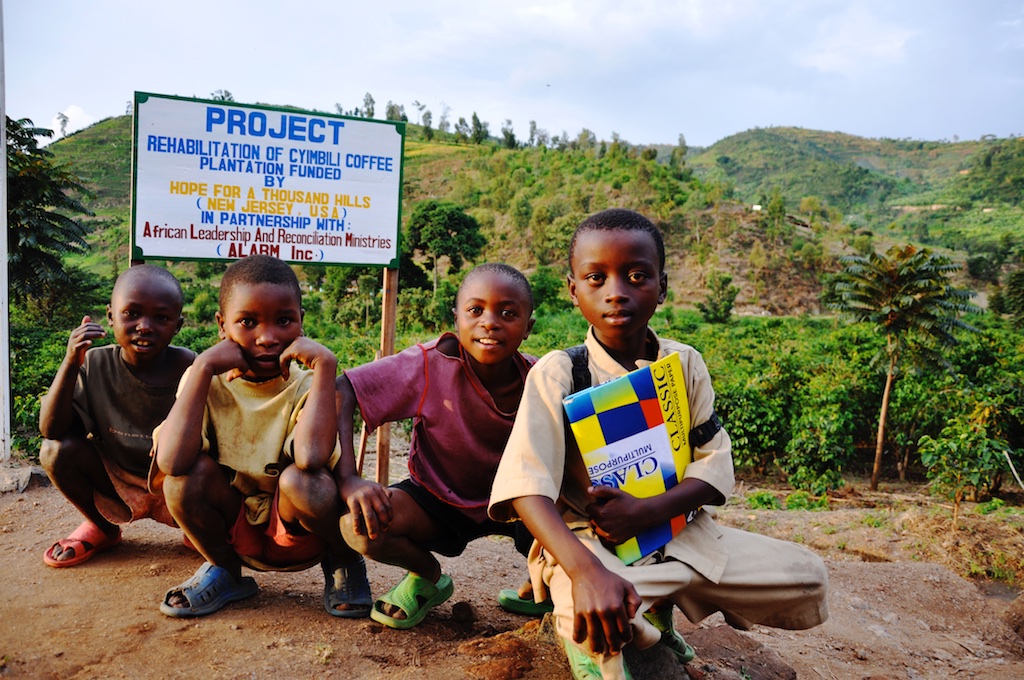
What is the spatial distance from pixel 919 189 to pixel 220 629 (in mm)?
82101

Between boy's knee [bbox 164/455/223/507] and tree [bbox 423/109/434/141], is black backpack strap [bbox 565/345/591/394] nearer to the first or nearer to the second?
boy's knee [bbox 164/455/223/507]

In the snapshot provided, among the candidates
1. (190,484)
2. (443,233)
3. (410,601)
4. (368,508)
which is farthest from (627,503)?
(443,233)

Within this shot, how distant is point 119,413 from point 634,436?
2.03m

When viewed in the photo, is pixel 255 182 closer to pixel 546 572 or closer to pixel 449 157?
pixel 546 572

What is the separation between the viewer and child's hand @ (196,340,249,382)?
2139mm

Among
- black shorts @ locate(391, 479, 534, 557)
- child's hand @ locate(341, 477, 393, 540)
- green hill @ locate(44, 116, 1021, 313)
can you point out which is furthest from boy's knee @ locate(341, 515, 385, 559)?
green hill @ locate(44, 116, 1021, 313)

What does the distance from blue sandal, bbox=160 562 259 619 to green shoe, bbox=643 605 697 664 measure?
1406 mm

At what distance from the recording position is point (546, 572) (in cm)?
192

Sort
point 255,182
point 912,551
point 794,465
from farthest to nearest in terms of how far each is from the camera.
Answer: point 794,465, point 912,551, point 255,182

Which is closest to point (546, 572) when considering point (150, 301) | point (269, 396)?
point (269, 396)

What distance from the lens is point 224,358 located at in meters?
2.17

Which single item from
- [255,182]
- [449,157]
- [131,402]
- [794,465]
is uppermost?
[449,157]

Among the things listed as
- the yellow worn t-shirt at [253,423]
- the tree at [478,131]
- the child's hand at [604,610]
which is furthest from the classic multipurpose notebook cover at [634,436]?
the tree at [478,131]

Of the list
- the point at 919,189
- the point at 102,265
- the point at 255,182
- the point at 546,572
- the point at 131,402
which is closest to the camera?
the point at 546,572
